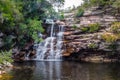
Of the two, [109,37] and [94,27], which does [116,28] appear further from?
[94,27]

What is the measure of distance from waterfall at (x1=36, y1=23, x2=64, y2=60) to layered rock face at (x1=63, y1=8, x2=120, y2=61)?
42.5 inches

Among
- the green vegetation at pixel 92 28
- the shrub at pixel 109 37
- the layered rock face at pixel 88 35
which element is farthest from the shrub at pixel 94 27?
the shrub at pixel 109 37

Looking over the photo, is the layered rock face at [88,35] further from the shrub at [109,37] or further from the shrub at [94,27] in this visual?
the shrub at [109,37]

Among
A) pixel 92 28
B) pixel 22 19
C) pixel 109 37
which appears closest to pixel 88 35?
pixel 92 28

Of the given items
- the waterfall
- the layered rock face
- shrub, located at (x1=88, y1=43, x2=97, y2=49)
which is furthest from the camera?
the waterfall

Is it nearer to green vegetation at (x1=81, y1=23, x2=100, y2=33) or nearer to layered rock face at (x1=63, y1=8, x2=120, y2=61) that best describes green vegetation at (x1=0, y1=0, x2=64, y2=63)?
layered rock face at (x1=63, y1=8, x2=120, y2=61)

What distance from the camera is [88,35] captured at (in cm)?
4878

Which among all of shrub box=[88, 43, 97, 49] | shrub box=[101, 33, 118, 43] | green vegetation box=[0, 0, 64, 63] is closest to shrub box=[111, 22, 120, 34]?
shrub box=[101, 33, 118, 43]

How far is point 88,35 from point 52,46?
20.1 feet

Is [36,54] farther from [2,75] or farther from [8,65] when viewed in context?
[2,75]

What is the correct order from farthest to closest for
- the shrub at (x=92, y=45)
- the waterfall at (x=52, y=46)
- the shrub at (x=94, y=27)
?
the shrub at (x=94, y=27)
the waterfall at (x=52, y=46)
the shrub at (x=92, y=45)

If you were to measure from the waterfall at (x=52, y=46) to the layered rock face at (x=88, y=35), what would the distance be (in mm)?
1079

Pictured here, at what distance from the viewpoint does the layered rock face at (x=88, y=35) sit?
47188mm

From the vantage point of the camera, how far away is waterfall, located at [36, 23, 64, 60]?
4884cm
